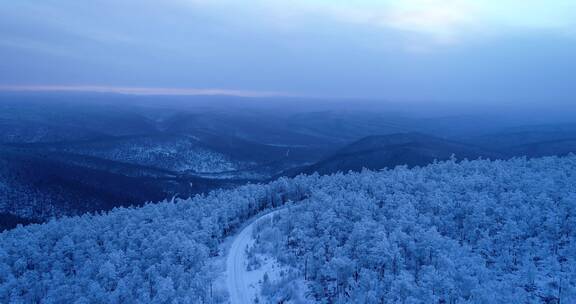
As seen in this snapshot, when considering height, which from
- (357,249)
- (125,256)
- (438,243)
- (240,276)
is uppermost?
(438,243)

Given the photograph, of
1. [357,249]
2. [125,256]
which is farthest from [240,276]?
[125,256]

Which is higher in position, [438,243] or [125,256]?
[438,243]

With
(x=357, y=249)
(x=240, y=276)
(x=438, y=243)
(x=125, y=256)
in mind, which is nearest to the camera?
(x=438, y=243)

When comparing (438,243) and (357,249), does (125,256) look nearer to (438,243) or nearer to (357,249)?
(357,249)

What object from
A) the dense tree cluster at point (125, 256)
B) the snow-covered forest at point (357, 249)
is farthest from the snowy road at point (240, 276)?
the dense tree cluster at point (125, 256)

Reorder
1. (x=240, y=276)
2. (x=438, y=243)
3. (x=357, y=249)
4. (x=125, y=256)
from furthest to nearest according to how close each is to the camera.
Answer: (x=125, y=256) → (x=240, y=276) → (x=357, y=249) → (x=438, y=243)

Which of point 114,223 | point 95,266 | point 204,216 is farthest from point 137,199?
point 95,266

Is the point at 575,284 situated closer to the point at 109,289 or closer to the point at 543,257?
the point at 543,257
